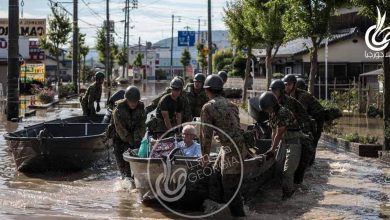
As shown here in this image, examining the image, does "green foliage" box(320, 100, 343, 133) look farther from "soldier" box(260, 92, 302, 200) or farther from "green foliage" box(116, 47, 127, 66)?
"green foliage" box(116, 47, 127, 66)

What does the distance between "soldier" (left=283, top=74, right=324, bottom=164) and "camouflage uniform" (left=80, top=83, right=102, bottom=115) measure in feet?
19.1

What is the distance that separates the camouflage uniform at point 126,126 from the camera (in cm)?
1081

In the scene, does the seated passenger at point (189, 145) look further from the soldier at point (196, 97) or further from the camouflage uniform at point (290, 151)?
the soldier at point (196, 97)

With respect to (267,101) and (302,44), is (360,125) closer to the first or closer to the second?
(267,101)

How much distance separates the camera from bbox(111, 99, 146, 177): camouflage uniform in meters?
10.8

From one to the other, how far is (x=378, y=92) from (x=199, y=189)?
19.6 metres

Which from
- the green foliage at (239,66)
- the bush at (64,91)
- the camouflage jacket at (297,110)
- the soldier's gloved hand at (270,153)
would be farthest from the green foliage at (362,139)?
the green foliage at (239,66)

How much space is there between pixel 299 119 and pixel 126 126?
9.48 ft

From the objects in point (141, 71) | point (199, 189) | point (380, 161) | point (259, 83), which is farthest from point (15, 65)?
point (141, 71)

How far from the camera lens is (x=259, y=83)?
4431 cm

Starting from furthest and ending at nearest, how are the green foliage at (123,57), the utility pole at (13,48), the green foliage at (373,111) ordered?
the green foliage at (123,57) → the green foliage at (373,111) → the utility pole at (13,48)

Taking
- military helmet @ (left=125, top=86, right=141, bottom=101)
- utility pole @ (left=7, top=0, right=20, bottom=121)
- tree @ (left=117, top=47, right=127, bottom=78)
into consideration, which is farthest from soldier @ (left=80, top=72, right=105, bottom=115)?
tree @ (left=117, top=47, right=127, bottom=78)

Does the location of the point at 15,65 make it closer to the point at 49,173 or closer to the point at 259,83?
the point at 49,173

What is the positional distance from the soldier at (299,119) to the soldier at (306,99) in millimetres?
732
